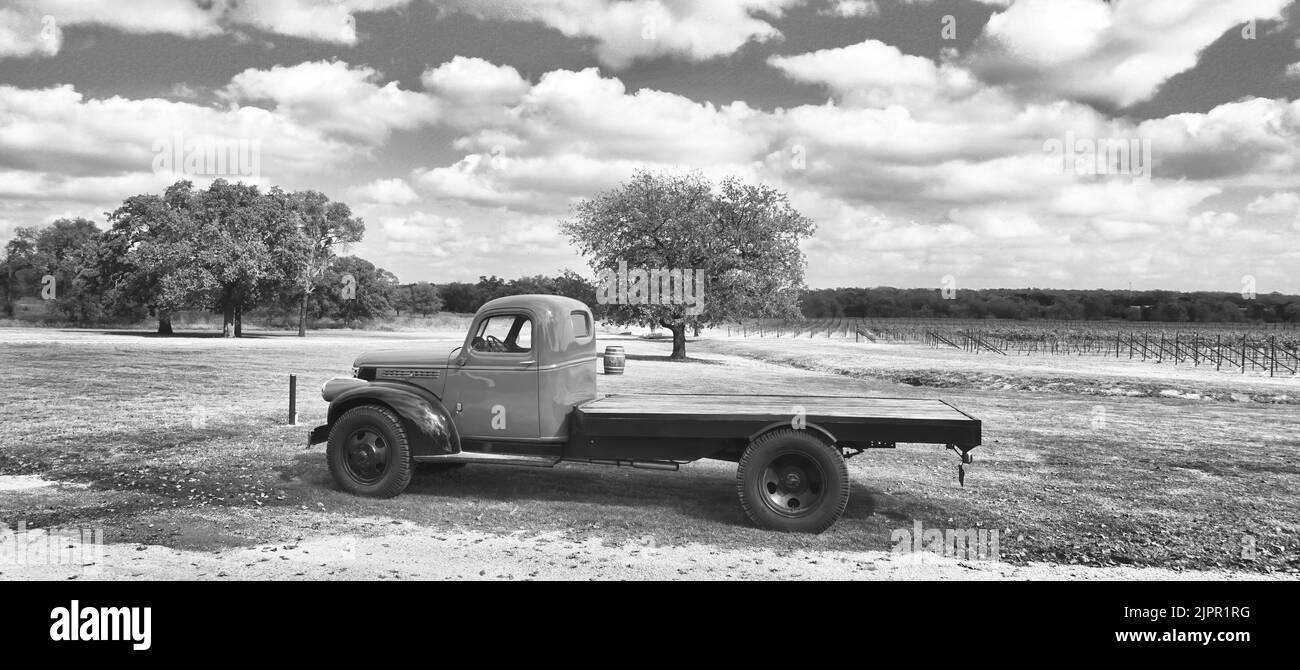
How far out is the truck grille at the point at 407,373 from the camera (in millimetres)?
7965

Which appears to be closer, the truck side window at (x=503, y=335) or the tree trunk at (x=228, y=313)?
the truck side window at (x=503, y=335)

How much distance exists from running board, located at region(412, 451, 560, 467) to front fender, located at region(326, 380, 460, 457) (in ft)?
0.21

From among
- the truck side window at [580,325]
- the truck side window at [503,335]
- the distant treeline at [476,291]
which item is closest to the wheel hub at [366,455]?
the truck side window at [503,335]

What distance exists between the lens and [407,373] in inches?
318

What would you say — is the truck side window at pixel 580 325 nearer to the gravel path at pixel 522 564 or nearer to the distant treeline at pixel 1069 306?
the gravel path at pixel 522 564

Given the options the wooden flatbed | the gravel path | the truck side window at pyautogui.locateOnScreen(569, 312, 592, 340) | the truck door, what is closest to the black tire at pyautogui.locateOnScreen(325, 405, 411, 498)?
the truck door

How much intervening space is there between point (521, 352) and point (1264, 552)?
6.83m

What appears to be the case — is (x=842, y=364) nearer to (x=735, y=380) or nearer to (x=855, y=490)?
(x=735, y=380)

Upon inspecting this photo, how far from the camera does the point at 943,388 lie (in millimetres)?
23047

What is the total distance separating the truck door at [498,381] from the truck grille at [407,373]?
222 mm

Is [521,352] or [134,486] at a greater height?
[521,352]
